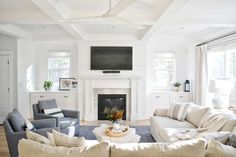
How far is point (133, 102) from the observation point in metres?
6.88

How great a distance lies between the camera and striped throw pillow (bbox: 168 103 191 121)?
457 cm

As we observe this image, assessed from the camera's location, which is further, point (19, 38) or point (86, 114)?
point (86, 114)

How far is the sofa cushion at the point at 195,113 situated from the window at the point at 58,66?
169 inches

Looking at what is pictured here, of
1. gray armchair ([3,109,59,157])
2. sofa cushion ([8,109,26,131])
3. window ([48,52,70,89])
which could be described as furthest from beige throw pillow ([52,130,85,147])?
window ([48,52,70,89])

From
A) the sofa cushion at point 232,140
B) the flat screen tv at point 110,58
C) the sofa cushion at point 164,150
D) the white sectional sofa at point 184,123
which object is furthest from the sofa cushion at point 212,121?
the flat screen tv at point 110,58

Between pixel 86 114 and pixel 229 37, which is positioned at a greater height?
pixel 229 37

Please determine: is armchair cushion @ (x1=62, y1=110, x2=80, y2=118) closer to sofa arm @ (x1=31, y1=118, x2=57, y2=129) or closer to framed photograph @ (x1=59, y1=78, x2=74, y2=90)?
sofa arm @ (x1=31, y1=118, x2=57, y2=129)

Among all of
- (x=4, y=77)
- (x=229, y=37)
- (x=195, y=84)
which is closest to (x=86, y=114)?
(x=4, y=77)

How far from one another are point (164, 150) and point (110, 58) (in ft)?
16.8

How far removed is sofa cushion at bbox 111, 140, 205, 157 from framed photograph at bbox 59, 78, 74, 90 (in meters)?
5.35

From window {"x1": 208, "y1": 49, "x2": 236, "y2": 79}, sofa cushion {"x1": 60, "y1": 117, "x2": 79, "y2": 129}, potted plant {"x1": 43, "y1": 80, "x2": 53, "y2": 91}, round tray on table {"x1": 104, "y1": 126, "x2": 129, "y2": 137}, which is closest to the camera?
round tray on table {"x1": 104, "y1": 126, "x2": 129, "y2": 137}

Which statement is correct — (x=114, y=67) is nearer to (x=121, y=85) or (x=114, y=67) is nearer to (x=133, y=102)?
(x=121, y=85)

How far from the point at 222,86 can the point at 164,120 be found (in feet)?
4.56

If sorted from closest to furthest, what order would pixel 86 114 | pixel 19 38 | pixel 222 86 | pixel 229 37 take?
pixel 222 86 < pixel 229 37 < pixel 19 38 < pixel 86 114
